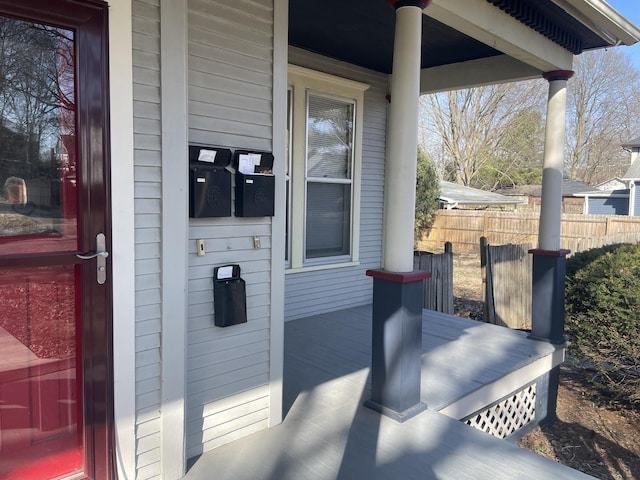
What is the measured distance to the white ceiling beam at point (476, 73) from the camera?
4.88 m

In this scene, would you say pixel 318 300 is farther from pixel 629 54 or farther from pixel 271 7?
pixel 629 54

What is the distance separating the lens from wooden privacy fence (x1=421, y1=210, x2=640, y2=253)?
14984mm

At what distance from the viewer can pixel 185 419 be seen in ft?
7.52

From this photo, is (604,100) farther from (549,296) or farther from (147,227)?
(147,227)

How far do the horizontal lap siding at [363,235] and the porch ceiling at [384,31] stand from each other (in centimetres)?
34

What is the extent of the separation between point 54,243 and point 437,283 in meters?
5.01

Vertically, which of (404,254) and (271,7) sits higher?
(271,7)

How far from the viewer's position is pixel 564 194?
25078 millimetres

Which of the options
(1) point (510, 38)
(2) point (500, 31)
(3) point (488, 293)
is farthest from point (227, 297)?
(3) point (488, 293)

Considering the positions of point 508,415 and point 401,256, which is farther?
point 508,415

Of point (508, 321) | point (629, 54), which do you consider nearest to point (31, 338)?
point (508, 321)

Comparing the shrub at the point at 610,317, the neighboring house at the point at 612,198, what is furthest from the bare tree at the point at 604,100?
the shrub at the point at 610,317

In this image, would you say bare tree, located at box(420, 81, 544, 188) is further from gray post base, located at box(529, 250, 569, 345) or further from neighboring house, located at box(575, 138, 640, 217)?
gray post base, located at box(529, 250, 569, 345)

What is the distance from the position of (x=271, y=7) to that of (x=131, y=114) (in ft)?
3.29
